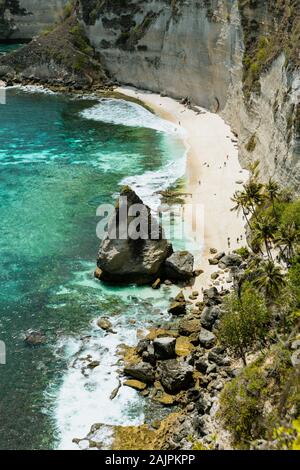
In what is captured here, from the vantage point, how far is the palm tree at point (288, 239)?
1914 inches

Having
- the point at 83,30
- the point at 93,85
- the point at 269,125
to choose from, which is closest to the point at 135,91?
the point at 93,85

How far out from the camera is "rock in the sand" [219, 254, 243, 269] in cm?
5778

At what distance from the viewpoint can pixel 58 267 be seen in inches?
2344

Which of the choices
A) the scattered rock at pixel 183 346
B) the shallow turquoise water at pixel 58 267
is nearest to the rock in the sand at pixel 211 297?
the shallow turquoise water at pixel 58 267

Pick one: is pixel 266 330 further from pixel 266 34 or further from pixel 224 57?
pixel 224 57

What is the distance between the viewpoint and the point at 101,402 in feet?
137

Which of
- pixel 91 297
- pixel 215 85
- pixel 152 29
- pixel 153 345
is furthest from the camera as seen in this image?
pixel 152 29

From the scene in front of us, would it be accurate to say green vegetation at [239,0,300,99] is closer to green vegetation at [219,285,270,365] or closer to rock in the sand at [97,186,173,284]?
rock in the sand at [97,186,173,284]

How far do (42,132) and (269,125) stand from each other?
5007 cm

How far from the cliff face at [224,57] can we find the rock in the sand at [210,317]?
Result: 1806 cm

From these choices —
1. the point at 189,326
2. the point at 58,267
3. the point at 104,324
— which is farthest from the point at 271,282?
the point at 58,267

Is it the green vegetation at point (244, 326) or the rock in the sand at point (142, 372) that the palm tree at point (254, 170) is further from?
the rock in the sand at point (142, 372)

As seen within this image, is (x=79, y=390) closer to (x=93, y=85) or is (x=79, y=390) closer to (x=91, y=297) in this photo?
(x=91, y=297)

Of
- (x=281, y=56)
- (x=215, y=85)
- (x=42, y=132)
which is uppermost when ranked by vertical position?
(x=281, y=56)
